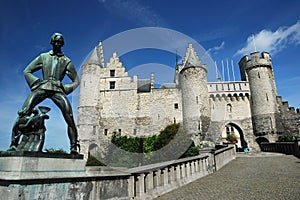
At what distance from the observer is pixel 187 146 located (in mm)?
16047

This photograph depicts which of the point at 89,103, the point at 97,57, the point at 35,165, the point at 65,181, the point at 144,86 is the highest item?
the point at 97,57

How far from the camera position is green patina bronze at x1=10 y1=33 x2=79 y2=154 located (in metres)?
2.84

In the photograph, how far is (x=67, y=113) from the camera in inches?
120

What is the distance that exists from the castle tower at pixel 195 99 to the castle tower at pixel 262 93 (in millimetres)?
5407

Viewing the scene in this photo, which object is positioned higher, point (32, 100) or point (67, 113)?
point (32, 100)

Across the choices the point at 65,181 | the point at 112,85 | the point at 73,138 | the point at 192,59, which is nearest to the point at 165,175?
the point at 73,138

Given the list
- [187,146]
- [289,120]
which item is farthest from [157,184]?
[289,120]

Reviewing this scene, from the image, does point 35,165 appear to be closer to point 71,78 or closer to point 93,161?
point 71,78

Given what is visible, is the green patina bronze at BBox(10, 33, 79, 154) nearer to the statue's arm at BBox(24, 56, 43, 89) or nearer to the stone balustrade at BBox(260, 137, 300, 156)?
the statue's arm at BBox(24, 56, 43, 89)

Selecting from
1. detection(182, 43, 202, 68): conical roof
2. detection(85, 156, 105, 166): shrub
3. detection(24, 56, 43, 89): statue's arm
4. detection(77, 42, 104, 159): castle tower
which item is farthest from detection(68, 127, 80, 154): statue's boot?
detection(182, 43, 202, 68): conical roof

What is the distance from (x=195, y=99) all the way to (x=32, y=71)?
19640 mm

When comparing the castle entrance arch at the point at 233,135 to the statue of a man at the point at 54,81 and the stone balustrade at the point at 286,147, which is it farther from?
the statue of a man at the point at 54,81

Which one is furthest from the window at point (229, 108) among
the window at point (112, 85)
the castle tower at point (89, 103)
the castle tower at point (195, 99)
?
the castle tower at point (89, 103)

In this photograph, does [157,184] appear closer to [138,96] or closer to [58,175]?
[58,175]
